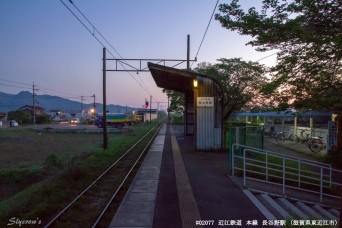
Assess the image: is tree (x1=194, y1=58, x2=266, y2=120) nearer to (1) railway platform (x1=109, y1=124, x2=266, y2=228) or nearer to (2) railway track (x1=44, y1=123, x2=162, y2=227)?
(1) railway platform (x1=109, y1=124, x2=266, y2=228)

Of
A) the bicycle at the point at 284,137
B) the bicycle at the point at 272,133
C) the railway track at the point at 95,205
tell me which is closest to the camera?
the railway track at the point at 95,205

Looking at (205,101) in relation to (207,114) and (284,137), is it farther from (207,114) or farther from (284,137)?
(284,137)

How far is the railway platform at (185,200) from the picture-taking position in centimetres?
739

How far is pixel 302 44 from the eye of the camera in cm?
1183

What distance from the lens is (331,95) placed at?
11.7 meters

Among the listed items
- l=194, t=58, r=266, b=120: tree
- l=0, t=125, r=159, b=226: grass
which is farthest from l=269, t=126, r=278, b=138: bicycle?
l=0, t=125, r=159, b=226: grass

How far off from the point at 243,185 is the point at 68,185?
5.28 metres

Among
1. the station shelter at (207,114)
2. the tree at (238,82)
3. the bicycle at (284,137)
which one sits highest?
the tree at (238,82)

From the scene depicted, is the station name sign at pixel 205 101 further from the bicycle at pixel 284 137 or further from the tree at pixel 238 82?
the tree at pixel 238 82

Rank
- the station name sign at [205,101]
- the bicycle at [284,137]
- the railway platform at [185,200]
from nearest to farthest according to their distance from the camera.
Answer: the railway platform at [185,200] → the station name sign at [205,101] → the bicycle at [284,137]

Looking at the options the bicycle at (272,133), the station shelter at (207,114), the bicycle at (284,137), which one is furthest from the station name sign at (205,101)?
the bicycle at (272,133)

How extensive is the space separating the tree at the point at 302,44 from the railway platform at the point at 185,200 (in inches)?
143

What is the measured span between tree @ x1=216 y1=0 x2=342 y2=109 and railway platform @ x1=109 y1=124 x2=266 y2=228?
3.63 meters

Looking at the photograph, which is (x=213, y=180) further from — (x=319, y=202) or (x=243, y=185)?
(x=319, y=202)
